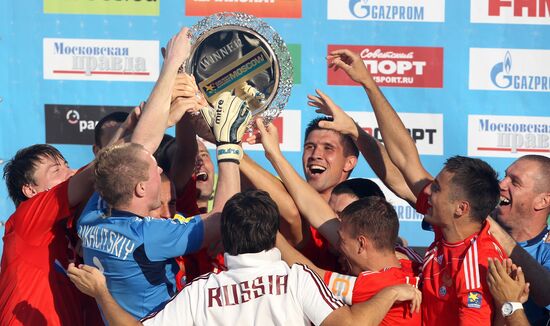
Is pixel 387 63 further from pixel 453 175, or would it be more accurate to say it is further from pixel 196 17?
pixel 453 175

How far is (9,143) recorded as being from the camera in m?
6.41

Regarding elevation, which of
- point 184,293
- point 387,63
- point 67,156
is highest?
point 387,63

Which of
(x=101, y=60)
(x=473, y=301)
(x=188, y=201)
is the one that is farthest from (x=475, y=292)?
(x=101, y=60)

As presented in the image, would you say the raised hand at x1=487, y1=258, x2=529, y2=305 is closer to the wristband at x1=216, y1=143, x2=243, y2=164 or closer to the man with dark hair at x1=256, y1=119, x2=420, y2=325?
the man with dark hair at x1=256, y1=119, x2=420, y2=325

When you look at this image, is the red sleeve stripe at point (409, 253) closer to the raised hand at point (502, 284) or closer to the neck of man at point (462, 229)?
the neck of man at point (462, 229)

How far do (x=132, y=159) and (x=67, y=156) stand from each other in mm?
2874

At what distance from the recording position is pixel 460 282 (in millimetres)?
3682

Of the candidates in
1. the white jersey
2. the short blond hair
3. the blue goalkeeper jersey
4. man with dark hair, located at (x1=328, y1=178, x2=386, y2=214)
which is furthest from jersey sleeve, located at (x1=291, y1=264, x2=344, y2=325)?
man with dark hair, located at (x1=328, y1=178, x2=386, y2=214)

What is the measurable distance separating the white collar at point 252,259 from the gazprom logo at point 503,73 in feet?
11.4

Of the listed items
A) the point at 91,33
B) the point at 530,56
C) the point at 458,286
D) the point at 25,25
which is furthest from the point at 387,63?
the point at 458,286

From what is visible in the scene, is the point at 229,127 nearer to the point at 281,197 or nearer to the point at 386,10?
the point at 281,197

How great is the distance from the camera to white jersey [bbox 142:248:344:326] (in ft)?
11.4

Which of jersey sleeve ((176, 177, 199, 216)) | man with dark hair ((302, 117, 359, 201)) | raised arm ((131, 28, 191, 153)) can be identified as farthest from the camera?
man with dark hair ((302, 117, 359, 201))

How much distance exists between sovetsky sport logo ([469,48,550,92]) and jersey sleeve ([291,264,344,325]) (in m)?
3.37
